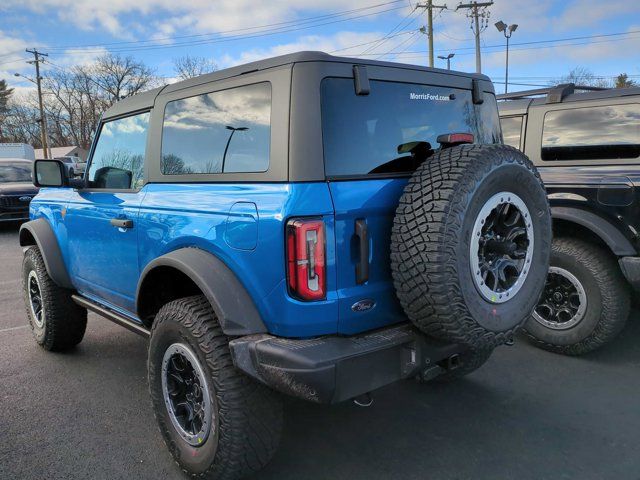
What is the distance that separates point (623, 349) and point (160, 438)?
3722mm

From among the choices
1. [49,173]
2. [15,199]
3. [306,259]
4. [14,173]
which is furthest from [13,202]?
[306,259]

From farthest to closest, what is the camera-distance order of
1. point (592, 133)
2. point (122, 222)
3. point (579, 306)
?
point (592, 133) → point (579, 306) → point (122, 222)

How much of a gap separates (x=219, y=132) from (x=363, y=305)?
3.78 ft

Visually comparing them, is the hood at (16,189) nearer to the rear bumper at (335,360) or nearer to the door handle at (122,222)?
the door handle at (122,222)

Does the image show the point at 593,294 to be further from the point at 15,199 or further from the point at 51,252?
the point at 15,199

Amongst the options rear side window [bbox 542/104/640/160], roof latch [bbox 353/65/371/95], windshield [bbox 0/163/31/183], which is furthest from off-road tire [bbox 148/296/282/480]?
windshield [bbox 0/163/31/183]

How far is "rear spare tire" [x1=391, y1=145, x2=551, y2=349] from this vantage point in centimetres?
208

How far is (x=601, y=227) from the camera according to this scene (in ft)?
12.3

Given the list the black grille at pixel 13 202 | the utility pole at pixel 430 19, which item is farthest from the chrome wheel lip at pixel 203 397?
the utility pole at pixel 430 19

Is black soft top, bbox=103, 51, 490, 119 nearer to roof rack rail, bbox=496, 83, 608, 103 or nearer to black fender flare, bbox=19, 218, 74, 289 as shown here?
black fender flare, bbox=19, 218, 74, 289

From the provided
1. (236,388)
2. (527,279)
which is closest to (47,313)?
(236,388)

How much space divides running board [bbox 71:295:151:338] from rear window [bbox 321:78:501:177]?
165cm

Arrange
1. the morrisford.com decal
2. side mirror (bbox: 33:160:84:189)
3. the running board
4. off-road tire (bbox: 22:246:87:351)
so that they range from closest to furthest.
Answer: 1. the morrisford.com decal
2. the running board
3. side mirror (bbox: 33:160:84:189)
4. off-road tire (bbox: 22:246:87:351)

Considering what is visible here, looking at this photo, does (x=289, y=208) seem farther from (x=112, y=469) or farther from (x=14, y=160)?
(x=14, y=160)
